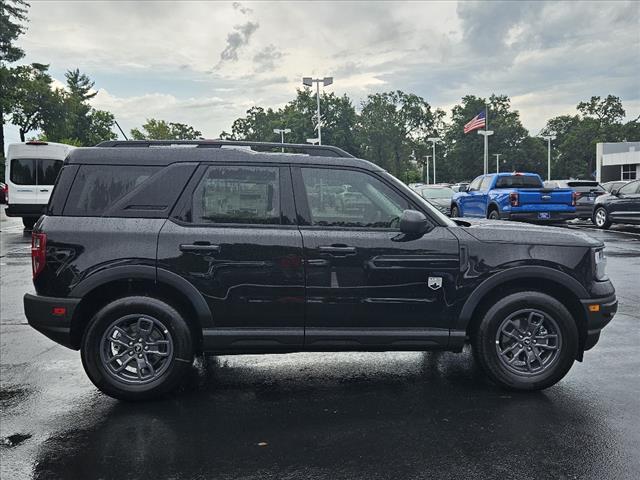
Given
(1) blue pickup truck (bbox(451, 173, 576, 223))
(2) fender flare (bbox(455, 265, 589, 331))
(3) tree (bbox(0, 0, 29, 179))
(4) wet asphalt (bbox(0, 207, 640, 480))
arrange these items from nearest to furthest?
(4) wet asphalt (bbox(0, 207, 640, 480))
(2) fender flare (bbox(455, 265, 589, 331))
(1) blue pickup truck (bbox(451, 173, 576, 223))
(3) tree (bbox(0, 0, 29, 179))

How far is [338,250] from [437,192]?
60.9ft

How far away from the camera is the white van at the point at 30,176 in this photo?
806 inches

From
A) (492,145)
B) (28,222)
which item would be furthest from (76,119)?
(492,145)

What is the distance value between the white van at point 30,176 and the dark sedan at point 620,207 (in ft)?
59.7

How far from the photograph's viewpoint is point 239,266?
456cm

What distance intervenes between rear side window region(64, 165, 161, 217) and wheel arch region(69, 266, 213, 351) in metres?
0.53

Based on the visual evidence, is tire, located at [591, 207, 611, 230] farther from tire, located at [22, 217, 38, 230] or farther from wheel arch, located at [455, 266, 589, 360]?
tire, located at [22, 217, 38, 230]

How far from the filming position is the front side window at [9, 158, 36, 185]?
2077 centimetres

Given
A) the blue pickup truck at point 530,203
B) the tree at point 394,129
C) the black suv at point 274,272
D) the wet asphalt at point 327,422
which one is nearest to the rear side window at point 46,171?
the blue pickup truck at point 530,203

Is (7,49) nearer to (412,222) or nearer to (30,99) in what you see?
(30,99)

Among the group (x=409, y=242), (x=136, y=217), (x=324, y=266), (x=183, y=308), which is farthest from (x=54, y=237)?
(x=409, y=242)

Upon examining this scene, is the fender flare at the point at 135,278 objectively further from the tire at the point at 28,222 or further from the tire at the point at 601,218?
the tire at the point at 28,222

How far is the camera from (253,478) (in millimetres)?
3404

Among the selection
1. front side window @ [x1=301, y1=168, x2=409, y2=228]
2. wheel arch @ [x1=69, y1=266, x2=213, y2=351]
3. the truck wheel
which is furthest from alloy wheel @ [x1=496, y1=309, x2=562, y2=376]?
the truck wheel
